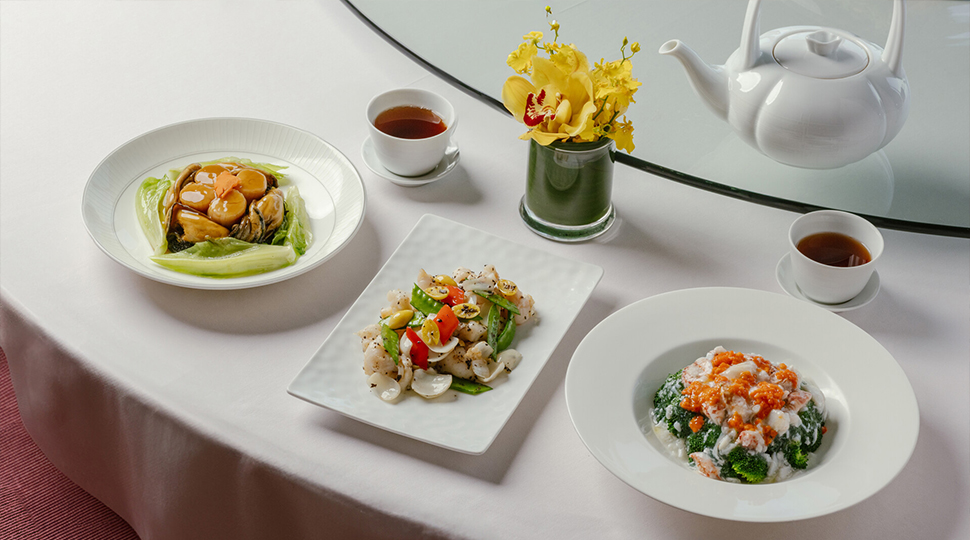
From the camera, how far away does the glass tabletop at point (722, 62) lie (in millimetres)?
1406

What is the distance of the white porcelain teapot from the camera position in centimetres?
116

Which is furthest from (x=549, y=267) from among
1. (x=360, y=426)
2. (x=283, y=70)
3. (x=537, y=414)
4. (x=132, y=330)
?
(x=283, y=70)

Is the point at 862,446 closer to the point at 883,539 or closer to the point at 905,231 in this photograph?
the point at 883,539

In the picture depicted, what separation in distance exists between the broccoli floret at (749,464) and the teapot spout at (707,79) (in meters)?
0.59

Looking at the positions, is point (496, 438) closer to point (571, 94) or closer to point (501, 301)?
point (501, 301)

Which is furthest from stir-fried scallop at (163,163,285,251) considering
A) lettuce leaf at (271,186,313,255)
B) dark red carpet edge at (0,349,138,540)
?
dark red carpet edge at (0,349,138,540)

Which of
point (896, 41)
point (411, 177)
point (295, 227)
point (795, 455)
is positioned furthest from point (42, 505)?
point (896, 41)

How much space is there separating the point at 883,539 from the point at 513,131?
3.20 feet

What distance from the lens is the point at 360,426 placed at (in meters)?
1.04

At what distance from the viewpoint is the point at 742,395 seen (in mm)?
924

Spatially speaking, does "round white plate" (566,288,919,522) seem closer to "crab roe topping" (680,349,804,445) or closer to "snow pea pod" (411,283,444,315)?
"crab roe topping" (680,349,804,445)

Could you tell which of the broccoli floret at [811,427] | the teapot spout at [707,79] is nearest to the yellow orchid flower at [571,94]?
the teapot spout at [707,79]

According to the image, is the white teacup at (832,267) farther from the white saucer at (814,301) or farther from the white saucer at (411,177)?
the white saucer at (411,177)

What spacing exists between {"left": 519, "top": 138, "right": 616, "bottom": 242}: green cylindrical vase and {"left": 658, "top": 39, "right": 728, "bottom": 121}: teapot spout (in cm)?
17
